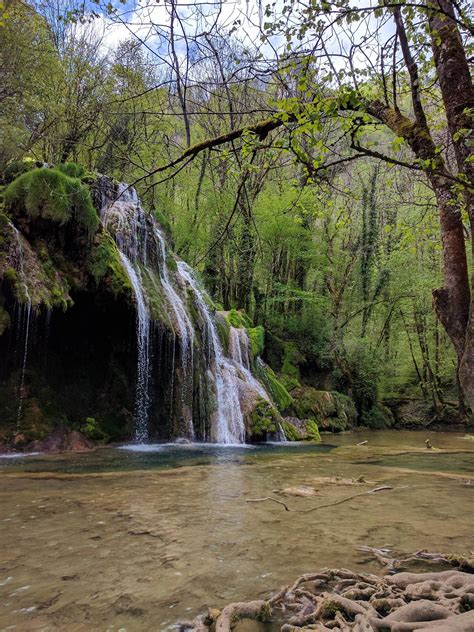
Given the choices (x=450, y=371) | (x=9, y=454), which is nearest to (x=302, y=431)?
(x=9, y=454)

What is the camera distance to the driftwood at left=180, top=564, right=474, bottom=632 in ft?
6.77

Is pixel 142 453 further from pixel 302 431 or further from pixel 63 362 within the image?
pixel 302 431

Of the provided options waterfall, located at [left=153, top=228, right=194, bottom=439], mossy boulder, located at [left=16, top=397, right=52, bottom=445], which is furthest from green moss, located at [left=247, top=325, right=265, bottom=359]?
mossy boulder, located at [left=16, top=397, right=52, bottom=445]

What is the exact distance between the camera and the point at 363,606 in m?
2.32

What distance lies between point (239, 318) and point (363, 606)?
51.6ft

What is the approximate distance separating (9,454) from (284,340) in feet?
50.5

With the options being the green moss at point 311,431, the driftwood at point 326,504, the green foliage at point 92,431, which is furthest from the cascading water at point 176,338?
the driftwood at point 326,504

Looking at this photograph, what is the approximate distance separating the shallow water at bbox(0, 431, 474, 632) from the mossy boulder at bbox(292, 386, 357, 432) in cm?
1118

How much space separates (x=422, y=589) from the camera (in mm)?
2445

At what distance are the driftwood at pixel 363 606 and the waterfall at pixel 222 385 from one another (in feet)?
32.8

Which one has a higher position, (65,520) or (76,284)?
(76,284)

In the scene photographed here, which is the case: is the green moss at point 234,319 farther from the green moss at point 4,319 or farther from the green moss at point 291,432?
the green moss at point 4,319

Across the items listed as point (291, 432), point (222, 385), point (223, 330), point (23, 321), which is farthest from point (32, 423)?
point (291, 432)

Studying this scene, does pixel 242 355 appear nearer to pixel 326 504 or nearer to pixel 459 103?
pixel 326 504
